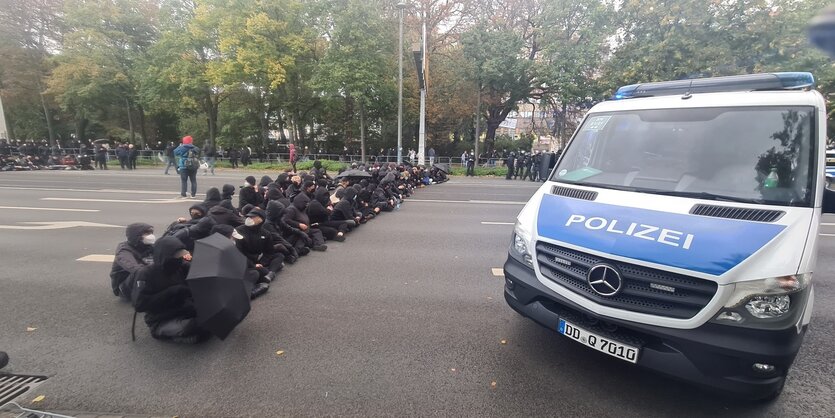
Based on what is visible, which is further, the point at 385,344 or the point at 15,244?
the point at 15,244

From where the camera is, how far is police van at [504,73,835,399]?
7.73 ft

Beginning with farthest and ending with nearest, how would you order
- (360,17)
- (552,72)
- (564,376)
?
(360,17) → (552,72) → (564,376)

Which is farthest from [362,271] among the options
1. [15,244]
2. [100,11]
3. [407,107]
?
[100,11]

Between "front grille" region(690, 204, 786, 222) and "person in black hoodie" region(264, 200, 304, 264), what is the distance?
506 cm

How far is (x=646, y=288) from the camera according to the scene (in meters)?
2.59

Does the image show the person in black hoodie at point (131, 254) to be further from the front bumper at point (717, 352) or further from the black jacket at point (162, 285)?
the front bumper at point (717, 352)

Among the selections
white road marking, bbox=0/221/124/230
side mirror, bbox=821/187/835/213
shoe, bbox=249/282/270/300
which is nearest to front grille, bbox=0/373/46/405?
shoe, bbox=249/282/270/300

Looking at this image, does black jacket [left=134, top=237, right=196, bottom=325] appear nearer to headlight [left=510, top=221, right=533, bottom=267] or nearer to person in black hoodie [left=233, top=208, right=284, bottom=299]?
person in black hoodie [left=233, top=208, right=284, bottom=299]

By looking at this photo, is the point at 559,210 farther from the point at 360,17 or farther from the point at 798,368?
the point at 360,17

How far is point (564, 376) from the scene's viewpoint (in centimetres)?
317

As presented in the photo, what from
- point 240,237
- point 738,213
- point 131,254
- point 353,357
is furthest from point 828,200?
point 131,254

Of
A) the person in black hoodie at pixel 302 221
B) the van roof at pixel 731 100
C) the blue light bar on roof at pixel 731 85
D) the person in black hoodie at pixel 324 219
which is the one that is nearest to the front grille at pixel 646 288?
the van roof at pixel 731 100

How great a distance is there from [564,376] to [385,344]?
1517 millimetres

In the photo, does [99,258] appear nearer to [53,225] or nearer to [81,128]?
[53,225]
